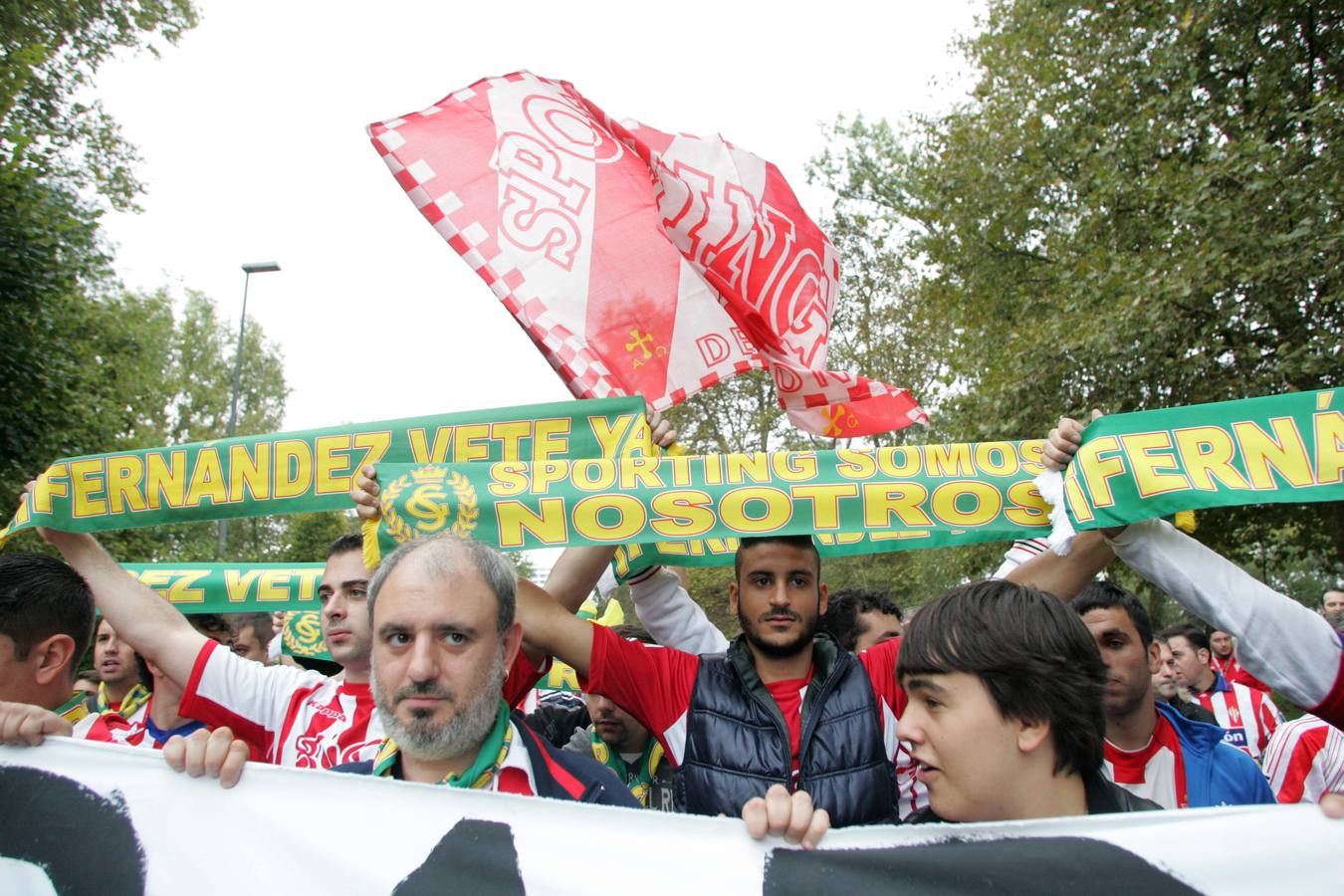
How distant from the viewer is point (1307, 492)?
2559 millimetres

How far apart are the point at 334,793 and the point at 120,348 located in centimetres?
1432

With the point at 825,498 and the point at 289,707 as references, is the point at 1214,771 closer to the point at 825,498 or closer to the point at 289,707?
the point at 825,498

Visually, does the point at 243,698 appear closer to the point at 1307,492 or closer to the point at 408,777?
the point at 408,777

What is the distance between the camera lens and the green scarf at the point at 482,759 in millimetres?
2285

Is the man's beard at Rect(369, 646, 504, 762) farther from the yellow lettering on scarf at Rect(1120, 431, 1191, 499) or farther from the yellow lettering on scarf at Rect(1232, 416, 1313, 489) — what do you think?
the yellow lettering on scarf at Rect(1232, 416, 1313, 489)

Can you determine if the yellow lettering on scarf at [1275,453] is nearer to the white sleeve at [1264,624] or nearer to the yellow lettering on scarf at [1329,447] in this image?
the yellow lettering on scarf at [1329,447]

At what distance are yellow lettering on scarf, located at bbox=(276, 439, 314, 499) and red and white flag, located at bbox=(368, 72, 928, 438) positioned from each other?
930 millimetres

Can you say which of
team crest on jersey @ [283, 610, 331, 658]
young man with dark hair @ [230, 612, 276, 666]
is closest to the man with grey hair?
young man with dark hair @ [230, 612, 276, 666]

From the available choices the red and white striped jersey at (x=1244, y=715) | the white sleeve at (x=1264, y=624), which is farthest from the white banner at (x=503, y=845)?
the red and white striped jersey at (x=1244, y=715)

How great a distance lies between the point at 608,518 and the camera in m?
2.92

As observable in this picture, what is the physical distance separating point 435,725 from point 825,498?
4.16ft

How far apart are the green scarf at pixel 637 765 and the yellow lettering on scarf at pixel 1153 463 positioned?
2.35m

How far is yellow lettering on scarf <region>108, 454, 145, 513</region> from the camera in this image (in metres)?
3.25

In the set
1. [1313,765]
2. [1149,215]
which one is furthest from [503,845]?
[1149,215]
